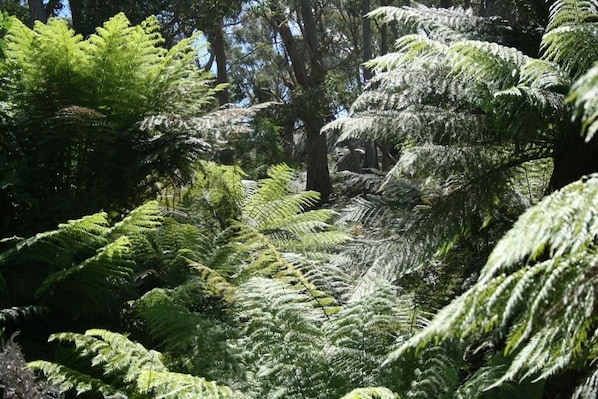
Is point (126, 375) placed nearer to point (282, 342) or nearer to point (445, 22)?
point (282, 342)

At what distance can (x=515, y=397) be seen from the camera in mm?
2016

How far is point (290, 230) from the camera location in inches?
153

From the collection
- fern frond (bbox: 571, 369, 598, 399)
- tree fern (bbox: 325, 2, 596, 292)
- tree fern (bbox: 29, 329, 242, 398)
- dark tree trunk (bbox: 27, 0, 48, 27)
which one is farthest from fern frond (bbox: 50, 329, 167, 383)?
dark tree trunk (bbox: 27, 0, 48, 27)

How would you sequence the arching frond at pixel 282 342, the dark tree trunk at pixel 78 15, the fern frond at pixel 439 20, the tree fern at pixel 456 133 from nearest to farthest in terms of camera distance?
the arching frond at pixel 282 342, the tree fern at pixel 456 133, the fern frond at pixel 439 20, the dark tree trunk at pixel 78 15

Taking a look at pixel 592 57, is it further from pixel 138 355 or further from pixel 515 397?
pixel 138 355

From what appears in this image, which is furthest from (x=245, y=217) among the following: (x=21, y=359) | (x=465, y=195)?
(x=21, y=359)

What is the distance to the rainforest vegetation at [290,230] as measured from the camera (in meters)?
2.08

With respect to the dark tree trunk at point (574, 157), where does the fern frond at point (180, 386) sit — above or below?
below

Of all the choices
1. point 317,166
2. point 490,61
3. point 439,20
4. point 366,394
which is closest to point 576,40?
point 490,61

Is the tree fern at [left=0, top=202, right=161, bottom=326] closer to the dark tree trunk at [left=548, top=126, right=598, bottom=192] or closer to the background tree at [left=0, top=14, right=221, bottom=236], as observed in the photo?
the background tree at [left=0, top=14, right=221, bottom=236]

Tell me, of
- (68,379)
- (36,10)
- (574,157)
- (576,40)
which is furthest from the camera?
(36,10)

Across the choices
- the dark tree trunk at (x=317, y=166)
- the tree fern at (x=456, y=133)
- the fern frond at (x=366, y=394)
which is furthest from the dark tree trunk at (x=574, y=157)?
the dark tree trunk at (x=317, y=166)

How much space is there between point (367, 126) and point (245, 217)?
1.28 metres

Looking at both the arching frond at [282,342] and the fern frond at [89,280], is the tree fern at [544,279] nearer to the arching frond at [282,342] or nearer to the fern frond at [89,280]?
the arching frond at [282,342]
